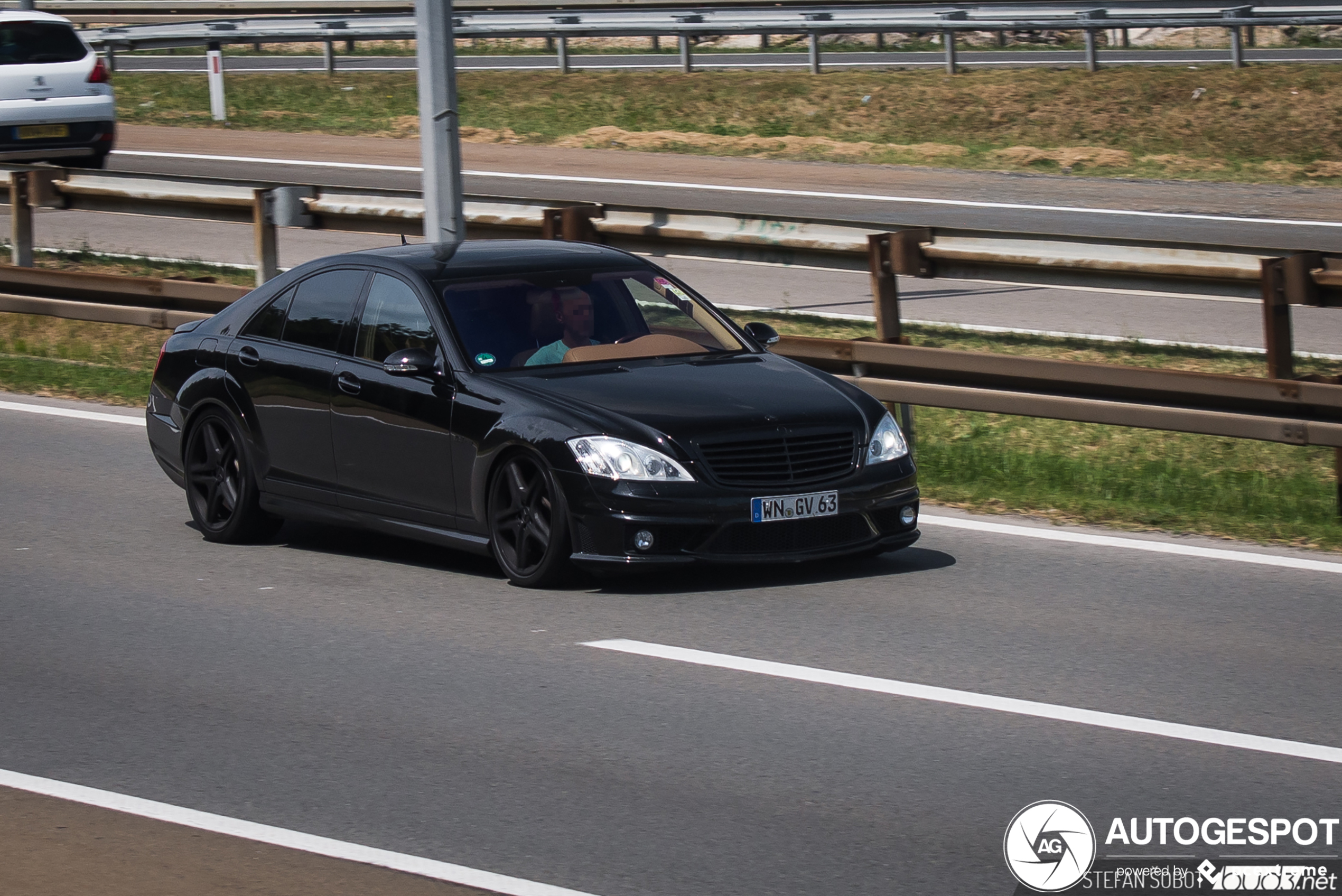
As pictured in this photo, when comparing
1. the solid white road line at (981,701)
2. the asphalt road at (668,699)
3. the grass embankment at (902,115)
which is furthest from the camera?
the grass embankment at (902,115)

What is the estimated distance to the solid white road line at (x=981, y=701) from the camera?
6.30m

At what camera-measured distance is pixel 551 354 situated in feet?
29.9

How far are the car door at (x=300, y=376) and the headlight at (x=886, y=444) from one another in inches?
103

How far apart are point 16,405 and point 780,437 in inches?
294

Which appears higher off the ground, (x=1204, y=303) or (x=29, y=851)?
(x=1204, y=303)

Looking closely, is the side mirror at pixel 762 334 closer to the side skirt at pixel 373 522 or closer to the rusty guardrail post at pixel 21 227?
the side skirt at pixel 373 522

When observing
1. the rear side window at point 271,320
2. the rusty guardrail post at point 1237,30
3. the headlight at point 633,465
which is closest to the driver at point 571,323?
the headlight at point 633,465

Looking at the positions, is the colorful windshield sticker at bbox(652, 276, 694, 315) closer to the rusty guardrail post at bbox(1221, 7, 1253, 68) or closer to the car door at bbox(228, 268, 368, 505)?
the car door at bbox(228, 268, 368, 505)

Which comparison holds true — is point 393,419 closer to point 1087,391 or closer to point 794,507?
point 794,507

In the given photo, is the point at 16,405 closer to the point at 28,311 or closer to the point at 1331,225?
the point at 28,311

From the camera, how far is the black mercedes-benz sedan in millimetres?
8336

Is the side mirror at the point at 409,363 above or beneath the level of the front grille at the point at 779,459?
above

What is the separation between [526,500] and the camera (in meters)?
8.59

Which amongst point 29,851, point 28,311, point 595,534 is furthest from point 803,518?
point 28,311
